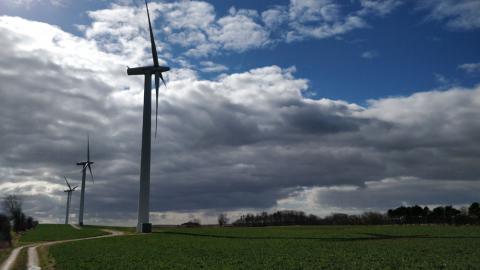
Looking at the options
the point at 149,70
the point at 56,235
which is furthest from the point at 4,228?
the point at 56,235

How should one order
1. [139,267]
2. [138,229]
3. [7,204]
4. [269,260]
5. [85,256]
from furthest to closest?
[7,204], [138,229], [85,256], [269,260], [139,267]

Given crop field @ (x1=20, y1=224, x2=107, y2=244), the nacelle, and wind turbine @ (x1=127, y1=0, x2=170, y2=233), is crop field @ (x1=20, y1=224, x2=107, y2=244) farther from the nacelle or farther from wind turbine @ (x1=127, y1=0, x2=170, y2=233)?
the nacelle

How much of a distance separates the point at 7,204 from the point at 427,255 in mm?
189308

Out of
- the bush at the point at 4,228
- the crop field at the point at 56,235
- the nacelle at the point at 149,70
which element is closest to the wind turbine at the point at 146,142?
the nacelle at the point at 149,70

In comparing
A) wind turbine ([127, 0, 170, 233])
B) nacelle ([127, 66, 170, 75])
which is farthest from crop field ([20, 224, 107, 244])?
nacelle ([127, 66, 170, 75])

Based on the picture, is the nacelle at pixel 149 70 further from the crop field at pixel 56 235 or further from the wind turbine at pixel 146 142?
the crop field at pixel 56 235

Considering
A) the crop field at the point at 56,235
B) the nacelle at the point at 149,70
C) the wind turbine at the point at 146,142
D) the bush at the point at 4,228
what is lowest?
the crop field at the point at 56,235

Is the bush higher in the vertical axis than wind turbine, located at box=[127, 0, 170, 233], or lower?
lower

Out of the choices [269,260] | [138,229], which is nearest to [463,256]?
[269,260]

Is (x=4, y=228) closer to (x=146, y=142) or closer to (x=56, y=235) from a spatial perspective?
(x=146, y=142)

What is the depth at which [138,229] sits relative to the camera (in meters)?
101

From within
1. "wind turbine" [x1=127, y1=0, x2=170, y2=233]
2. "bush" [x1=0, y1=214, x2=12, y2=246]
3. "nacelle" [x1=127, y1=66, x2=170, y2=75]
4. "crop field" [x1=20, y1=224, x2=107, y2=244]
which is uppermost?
"nacelle" [x1=127, y1=66, x2=170, y2=75]

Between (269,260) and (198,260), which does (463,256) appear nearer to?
(269,260)

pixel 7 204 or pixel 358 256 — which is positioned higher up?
pixel 7 204
